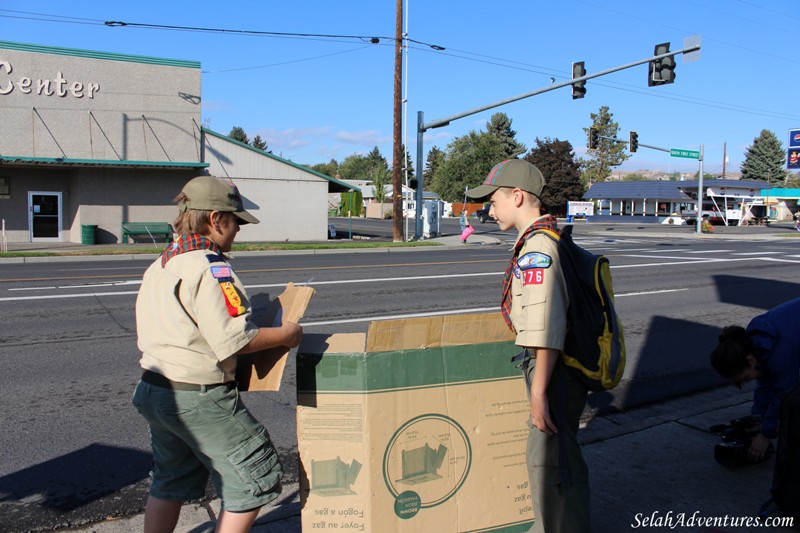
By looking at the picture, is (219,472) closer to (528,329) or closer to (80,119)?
(528,329)

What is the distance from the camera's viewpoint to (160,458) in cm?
280

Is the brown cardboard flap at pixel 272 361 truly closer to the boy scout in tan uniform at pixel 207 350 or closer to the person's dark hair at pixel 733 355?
the boy scout in tan uniform at pixel 207 350

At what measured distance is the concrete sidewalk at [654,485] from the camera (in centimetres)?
361

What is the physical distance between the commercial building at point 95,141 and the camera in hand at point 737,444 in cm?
2397

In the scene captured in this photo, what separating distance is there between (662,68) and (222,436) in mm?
21527

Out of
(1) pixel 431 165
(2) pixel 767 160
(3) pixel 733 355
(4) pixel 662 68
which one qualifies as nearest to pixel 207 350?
(3) pixel 733 355

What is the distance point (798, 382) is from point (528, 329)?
200 cm

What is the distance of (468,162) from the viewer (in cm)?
9206

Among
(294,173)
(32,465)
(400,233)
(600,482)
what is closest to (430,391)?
(600,482)

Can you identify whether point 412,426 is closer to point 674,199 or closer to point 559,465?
point 559,465

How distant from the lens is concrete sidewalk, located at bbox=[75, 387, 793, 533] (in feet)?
11.8

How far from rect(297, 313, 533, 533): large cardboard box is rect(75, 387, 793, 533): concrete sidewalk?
0.76 metres

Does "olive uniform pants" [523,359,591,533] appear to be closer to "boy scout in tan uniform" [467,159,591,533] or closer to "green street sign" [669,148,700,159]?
"boy scout in tan uniform" [467,159,591,533]

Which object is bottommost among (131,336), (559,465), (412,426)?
(131,336)
